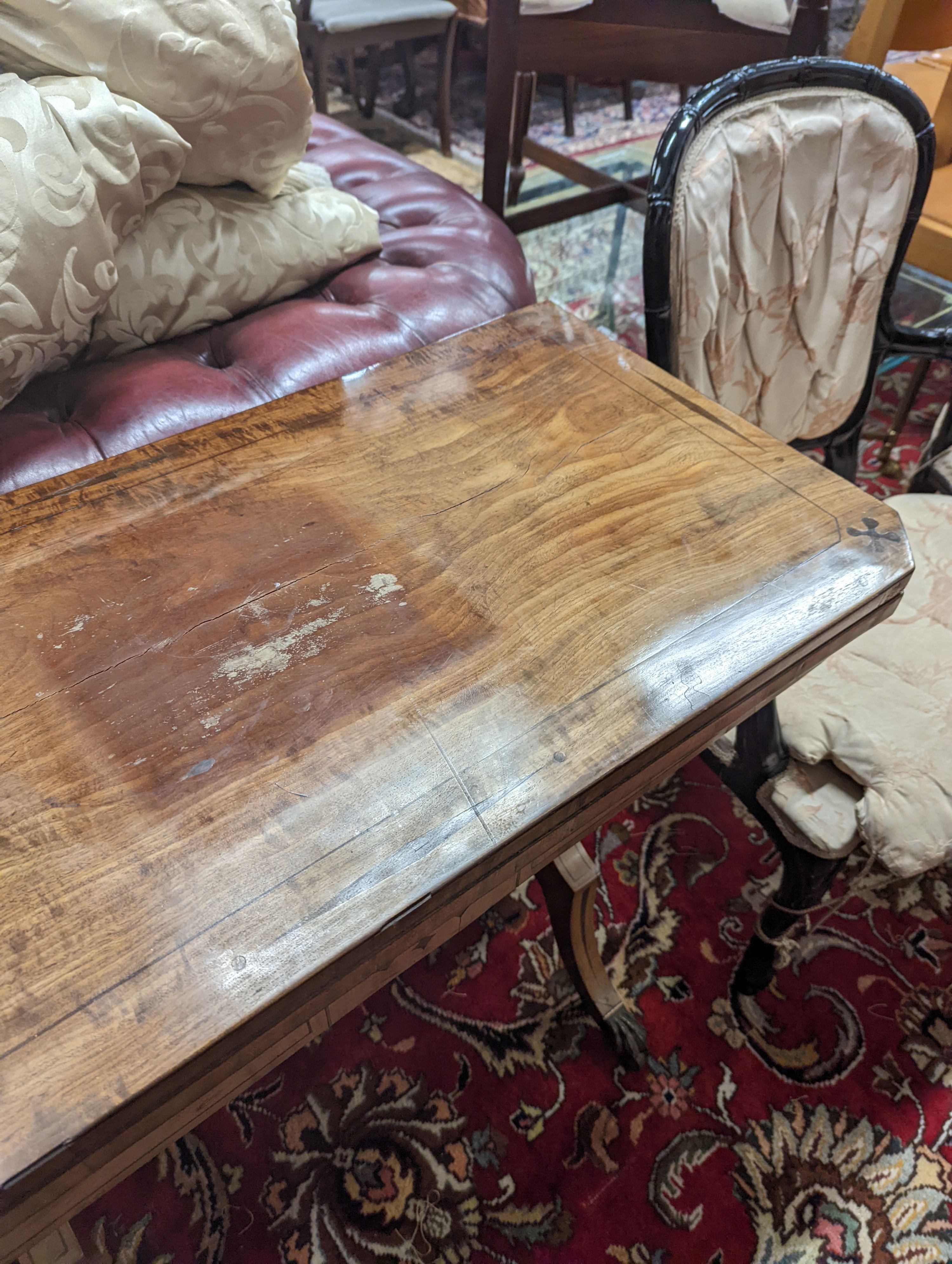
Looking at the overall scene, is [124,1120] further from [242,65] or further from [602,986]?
[242,65]

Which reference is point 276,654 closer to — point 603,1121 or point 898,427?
point 603,1121

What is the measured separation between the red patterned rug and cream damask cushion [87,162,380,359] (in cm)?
97

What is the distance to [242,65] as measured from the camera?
3.15ft

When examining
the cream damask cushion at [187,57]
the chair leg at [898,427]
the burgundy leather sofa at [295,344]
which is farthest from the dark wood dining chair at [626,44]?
the cream damask cushion at [187,57]

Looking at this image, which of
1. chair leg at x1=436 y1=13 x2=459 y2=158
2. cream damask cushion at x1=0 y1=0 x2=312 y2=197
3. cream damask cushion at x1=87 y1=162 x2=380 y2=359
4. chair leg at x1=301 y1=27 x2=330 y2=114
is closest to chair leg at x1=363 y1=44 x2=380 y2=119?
chair leg at x1=436 y1=13 x2=459 y2=158

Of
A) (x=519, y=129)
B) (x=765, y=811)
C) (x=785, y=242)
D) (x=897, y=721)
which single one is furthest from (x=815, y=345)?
(x=519, y=129)

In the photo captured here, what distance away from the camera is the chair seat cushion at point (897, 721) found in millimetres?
847

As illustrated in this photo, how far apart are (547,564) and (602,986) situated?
635mm

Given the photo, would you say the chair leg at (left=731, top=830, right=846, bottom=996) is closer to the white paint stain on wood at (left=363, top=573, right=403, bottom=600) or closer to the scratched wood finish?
the scratched wood finish

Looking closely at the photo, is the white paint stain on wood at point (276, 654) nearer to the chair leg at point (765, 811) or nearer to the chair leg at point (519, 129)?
the chair leg at point (765, 811)

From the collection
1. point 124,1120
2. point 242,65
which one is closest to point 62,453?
point 242,65

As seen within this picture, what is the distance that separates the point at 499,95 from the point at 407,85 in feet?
7.00

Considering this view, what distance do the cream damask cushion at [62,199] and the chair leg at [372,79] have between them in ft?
9.83

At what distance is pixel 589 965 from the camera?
1.05 metres
